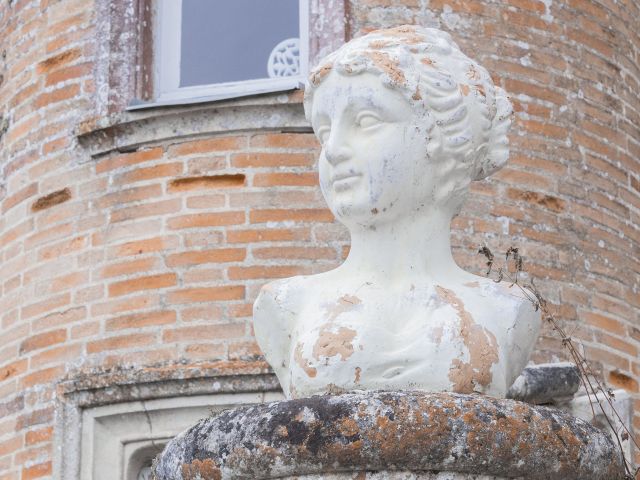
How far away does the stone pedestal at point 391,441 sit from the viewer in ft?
11.0

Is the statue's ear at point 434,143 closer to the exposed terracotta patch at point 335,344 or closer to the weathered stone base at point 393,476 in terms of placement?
the exposed terracotta patch at point 335,344

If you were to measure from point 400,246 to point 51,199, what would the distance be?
4.23 metres

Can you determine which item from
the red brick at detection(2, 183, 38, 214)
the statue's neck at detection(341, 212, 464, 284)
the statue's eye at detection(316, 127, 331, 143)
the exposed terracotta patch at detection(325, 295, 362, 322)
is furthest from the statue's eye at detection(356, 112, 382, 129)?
the red brick at detection(2, 183, 38, 214)

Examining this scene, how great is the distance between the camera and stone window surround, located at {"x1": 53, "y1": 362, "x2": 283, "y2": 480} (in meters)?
7.20

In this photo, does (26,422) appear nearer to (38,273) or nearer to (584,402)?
(38,273)

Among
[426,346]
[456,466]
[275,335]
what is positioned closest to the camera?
[456,466]

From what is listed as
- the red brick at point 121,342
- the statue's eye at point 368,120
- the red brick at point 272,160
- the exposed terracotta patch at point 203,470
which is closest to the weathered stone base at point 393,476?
the exposed terracotta patch at point 203,470

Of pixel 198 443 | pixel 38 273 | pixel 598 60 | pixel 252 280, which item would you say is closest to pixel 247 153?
pixel 252 280

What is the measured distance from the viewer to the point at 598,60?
816 centimetres

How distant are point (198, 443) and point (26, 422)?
14.2ft

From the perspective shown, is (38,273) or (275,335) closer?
(275,335)

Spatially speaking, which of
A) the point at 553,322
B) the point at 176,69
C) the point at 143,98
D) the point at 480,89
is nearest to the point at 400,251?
the point at 480,89

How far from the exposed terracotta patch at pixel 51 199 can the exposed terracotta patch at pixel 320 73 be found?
4.02m

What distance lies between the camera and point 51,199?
26.0 ft
